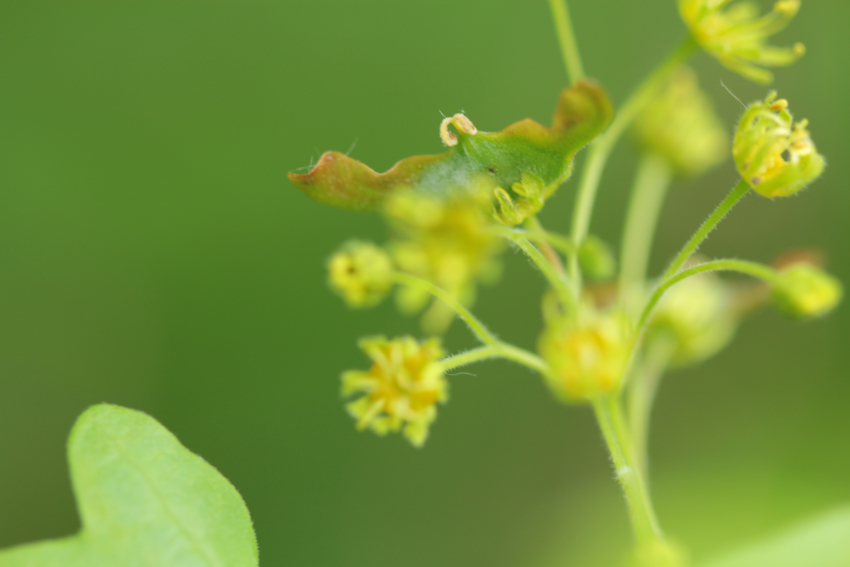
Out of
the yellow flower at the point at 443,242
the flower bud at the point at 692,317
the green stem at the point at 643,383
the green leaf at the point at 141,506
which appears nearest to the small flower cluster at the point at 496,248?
the yellow flower at the point at 443,242

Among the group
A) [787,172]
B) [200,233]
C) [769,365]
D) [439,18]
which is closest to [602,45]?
[439,18]

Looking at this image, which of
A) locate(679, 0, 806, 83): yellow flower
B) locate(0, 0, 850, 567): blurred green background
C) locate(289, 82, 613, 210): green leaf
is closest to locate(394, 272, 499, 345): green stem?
locate(289, 82, 613, 210): green leaf

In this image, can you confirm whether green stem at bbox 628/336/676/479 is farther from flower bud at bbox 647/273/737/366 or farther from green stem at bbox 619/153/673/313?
green stem at bbox 619/153/673/313

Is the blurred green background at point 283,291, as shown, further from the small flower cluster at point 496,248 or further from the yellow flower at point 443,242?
the yellow flower at point 443,242

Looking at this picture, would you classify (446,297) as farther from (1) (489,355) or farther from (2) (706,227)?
(2) (706,227)

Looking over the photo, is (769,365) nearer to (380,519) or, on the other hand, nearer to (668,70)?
(380,519)

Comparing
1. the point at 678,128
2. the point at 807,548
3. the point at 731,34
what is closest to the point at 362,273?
the point at 731,34
